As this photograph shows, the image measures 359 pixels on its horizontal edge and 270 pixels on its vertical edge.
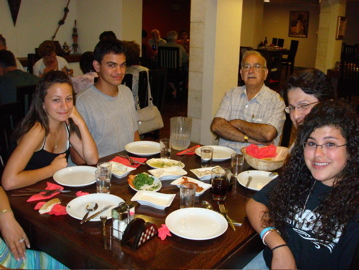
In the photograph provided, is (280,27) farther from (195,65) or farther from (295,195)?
(295,195)

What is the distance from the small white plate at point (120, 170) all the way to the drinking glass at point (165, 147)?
27 centimetres

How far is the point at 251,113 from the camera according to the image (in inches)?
112

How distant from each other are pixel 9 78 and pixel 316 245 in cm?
325

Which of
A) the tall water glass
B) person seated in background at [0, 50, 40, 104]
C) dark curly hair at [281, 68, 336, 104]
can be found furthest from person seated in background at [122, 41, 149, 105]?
dark curly hair at [281, 68, 336, 104]

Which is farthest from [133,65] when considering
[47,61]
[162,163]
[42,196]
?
[42,196]

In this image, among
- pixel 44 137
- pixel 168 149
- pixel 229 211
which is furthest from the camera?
pixel 168 149

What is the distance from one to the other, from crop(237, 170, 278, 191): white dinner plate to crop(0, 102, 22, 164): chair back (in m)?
1.45

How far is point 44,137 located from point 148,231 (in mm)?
973

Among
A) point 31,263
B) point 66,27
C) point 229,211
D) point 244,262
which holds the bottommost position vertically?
point 31,263

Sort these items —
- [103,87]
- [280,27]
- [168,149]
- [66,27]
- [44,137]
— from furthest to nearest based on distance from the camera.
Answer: [280,27]
[66,27]
[103,87]
[168,149]
[44,137]

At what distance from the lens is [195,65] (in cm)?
419

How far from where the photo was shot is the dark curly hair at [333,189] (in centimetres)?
132

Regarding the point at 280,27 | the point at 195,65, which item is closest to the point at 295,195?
the point at 195,65

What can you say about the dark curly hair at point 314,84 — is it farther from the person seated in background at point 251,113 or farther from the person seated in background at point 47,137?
the person seated in background at point 47,137
